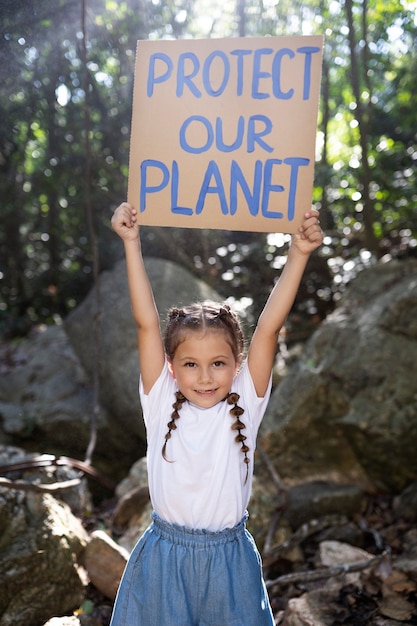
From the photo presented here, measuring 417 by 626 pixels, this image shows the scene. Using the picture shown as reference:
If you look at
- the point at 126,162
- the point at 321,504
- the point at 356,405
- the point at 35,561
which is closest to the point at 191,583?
the point at 35,561

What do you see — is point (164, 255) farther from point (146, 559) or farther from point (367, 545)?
point (146, 559)

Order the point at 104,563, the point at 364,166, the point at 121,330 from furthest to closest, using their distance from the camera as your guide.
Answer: the point at 364,166, the point at 121,330, the point at 104,563

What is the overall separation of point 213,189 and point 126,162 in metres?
3.95

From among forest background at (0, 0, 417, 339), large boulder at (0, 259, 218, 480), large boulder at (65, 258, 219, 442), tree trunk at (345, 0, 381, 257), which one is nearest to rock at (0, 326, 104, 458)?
large boulder at (0, 259, 218, 480)

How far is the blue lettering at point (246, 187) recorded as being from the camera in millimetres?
1925

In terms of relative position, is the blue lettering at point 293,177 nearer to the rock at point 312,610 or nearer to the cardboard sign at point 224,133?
the cardboard sign at point 224,133

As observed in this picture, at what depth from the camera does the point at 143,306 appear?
71.2 inches

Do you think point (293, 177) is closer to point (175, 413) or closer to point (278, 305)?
point (278, 305)

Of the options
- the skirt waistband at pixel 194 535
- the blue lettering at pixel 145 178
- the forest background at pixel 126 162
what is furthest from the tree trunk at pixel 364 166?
the skirt waistband at pixel 194 535

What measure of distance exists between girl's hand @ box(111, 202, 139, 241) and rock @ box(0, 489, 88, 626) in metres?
1.19

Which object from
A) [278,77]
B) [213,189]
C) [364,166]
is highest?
[364,166]

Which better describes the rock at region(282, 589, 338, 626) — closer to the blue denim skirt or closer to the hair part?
the blue denim skirt

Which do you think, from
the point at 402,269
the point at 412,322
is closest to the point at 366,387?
the point at 412,322

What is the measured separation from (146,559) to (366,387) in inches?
81.8
